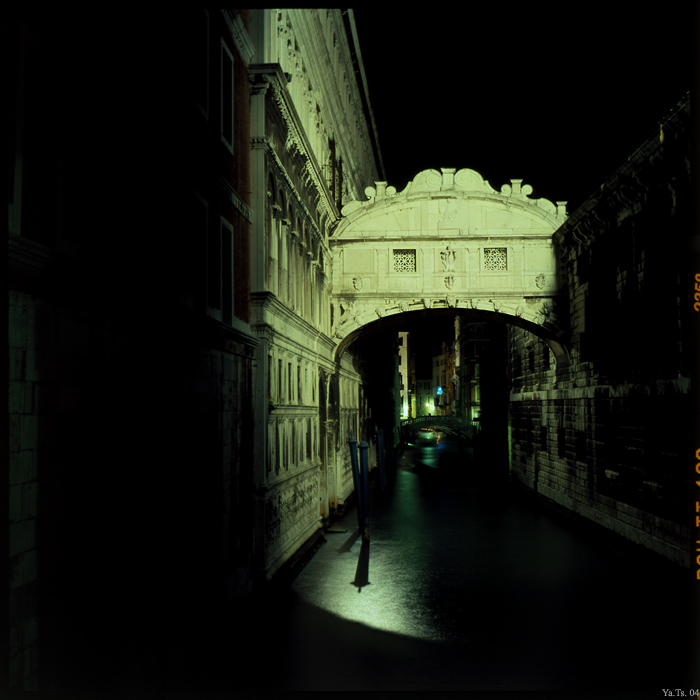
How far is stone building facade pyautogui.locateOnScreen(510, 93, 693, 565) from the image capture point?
11.6 metres

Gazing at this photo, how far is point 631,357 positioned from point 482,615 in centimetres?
733

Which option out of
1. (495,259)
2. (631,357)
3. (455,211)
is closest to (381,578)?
(631,357)

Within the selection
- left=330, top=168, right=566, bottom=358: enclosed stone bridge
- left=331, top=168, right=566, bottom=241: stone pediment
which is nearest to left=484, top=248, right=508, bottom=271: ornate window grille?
left=330, top=168, right=566, bottom=358: enclosed stone bridge

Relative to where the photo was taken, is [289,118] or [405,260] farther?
[405,260]

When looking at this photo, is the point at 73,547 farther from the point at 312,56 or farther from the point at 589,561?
the point at 312,56

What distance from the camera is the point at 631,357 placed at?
45.9ft

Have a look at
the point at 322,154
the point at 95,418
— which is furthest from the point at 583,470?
the point at 95,418

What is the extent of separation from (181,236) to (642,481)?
417 inches

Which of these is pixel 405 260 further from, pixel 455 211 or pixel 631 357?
pixel 631 357

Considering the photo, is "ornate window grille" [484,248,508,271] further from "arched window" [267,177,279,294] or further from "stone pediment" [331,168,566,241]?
"arched window" [267,177,279,294]

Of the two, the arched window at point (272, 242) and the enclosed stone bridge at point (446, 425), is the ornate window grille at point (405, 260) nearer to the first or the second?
the arched window at point (272, 242)

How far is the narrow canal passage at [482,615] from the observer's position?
693 centimetres

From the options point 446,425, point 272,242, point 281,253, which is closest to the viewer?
point 272,242

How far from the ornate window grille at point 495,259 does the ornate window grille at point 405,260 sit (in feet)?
6.92
